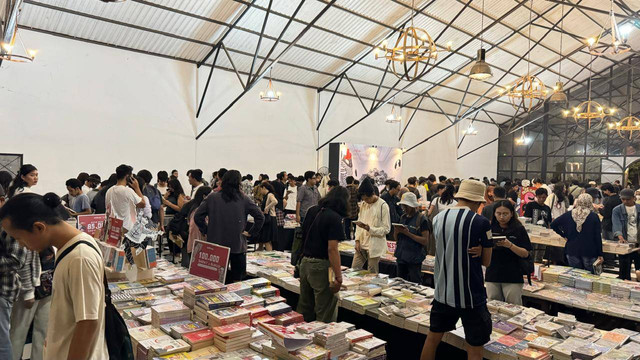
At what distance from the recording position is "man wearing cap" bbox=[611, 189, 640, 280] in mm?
6148

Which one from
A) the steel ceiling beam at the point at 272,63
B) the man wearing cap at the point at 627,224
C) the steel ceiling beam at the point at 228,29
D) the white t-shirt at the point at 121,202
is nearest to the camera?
the white t-shirt at the point at 121,202

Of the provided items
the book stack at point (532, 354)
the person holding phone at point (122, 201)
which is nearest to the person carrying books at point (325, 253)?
the book stack at point (532, 354)

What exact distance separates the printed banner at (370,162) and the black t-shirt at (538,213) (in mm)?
8081

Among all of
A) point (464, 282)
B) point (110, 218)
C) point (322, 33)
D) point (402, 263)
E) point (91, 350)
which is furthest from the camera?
point (322, 33)

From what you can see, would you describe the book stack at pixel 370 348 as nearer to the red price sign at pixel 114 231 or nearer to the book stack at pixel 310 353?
the book stack at pixel 310 353

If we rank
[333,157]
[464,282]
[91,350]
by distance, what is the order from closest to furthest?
1. [91,350]
2. [464,282]
3. [333,157]

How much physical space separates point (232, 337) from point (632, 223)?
6.27 metres

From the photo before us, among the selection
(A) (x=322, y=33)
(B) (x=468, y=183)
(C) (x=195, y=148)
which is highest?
(A) (x=322, y=33)

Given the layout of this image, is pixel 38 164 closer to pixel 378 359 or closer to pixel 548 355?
pixel 378 359

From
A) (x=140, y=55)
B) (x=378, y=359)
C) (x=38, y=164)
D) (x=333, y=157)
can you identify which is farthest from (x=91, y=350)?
(x=333, y=157)

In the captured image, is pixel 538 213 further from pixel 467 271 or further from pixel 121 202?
pixel 121 202

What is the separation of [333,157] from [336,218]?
37.4 ft

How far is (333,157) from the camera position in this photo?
14.7 meters

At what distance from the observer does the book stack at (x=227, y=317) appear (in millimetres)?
2891
